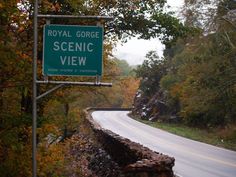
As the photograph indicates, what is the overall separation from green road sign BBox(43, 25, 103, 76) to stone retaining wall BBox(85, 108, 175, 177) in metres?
4.23

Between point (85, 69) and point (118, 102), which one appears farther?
point (118, 102)

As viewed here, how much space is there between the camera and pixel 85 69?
750 centimetres

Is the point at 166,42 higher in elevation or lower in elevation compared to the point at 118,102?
higher

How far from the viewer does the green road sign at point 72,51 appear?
7.48m

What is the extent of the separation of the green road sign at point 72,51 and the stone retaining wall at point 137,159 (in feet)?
13.9

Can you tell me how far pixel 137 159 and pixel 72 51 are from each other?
6.72m

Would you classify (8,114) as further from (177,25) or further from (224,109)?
(224,109)

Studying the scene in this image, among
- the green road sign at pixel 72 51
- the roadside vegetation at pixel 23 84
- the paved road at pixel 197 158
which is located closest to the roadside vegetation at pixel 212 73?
the paved road at pixel 197 158

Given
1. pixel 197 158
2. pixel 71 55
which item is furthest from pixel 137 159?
pixel 197 158

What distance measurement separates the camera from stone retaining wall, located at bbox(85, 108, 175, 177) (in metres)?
11.1

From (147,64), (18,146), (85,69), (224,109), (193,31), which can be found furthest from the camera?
(147,64)

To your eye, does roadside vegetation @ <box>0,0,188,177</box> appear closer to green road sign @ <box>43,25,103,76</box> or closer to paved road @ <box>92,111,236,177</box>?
green road sign @ <box>43,25,103,76</box>

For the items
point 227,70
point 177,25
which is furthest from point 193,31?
point 227,70

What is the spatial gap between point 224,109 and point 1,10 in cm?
3290
